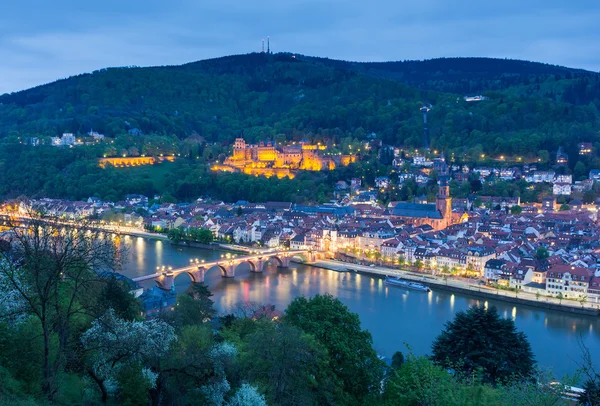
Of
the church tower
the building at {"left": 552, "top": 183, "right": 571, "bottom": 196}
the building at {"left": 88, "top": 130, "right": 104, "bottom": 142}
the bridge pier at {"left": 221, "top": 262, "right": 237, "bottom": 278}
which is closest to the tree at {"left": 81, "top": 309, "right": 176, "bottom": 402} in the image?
the bridge pier at {"left": 221, "top": 262, "right": 237, "bottom": 278}

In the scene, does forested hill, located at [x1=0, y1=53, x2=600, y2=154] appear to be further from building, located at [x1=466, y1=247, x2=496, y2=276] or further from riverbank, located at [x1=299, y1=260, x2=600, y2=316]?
riverbank, located at [x1=299, y1=260, x2=600, y2=316]

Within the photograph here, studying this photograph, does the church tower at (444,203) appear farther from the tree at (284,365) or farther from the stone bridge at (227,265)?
the tree at (284,365)

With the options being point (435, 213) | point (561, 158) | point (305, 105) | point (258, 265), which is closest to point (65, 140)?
point (305, 105)

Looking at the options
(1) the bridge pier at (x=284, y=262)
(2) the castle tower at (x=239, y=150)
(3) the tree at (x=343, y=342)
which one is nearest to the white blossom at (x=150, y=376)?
(3) the tree at (x=343, y=342)

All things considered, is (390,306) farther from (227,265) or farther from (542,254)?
(542,254)

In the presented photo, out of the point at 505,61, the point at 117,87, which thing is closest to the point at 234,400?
the point at 117,87

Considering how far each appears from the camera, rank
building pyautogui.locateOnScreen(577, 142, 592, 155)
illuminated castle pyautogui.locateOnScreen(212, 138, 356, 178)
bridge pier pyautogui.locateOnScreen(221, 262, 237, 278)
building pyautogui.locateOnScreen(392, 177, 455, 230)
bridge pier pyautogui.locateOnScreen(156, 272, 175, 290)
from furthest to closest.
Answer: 1. illuminated castle pyautogui.locateOnScreen(212, 138, 356, 178)
2. building pyautogui.locateOnScreen(577, 142, 592, 155)
3. building pyautogui.locateOnScreen(392, 177, 455, 230)
4. bridge pier pyautogui.locateOnScreen(221, 262, 237, 278)
5. bridge pier pyautogui.locateOnScreen(156, 272, 175, 290)
